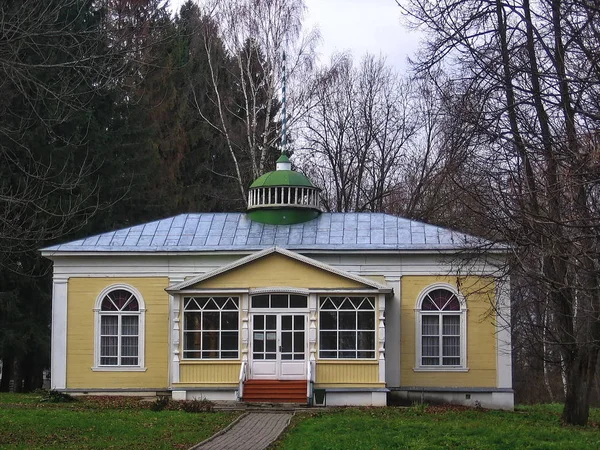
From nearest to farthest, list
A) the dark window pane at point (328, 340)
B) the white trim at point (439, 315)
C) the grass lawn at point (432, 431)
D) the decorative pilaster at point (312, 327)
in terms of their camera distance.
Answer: the grass lawn at point (432, 431) < the decorative pilaster at point (312, 327) < the dark window pane at point (328, 340) < the white trim at point (439, 315)

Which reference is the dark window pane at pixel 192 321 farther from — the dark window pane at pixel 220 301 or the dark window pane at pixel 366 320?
the dark window pane at pixel 366 320

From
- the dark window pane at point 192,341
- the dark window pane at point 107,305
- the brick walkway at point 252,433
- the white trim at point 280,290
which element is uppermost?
the white trim at point 280,290

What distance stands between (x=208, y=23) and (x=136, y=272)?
1446cm

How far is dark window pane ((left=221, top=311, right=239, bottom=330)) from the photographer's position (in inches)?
982

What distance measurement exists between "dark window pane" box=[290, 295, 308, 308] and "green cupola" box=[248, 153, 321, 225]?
3059 millimetres

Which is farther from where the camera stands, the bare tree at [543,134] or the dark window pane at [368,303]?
the dark window pane at [368,303]

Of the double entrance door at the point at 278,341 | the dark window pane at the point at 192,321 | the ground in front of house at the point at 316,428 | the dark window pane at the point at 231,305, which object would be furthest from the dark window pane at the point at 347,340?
the dark window pane at the point at 192,321

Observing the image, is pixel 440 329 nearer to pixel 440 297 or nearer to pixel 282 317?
pixel 440 297

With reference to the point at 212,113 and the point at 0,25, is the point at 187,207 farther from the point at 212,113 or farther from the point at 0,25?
the point at 0,25

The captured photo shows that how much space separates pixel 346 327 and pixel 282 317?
1.63 m

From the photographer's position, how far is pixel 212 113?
44344 millimetres

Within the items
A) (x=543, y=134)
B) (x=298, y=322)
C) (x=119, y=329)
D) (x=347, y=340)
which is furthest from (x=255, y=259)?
(x=543, y=134)

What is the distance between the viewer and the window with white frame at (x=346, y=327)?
80.6 feet

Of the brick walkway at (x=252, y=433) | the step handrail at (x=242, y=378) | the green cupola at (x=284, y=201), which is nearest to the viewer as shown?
the brick walkway at (x=252, y=433)
